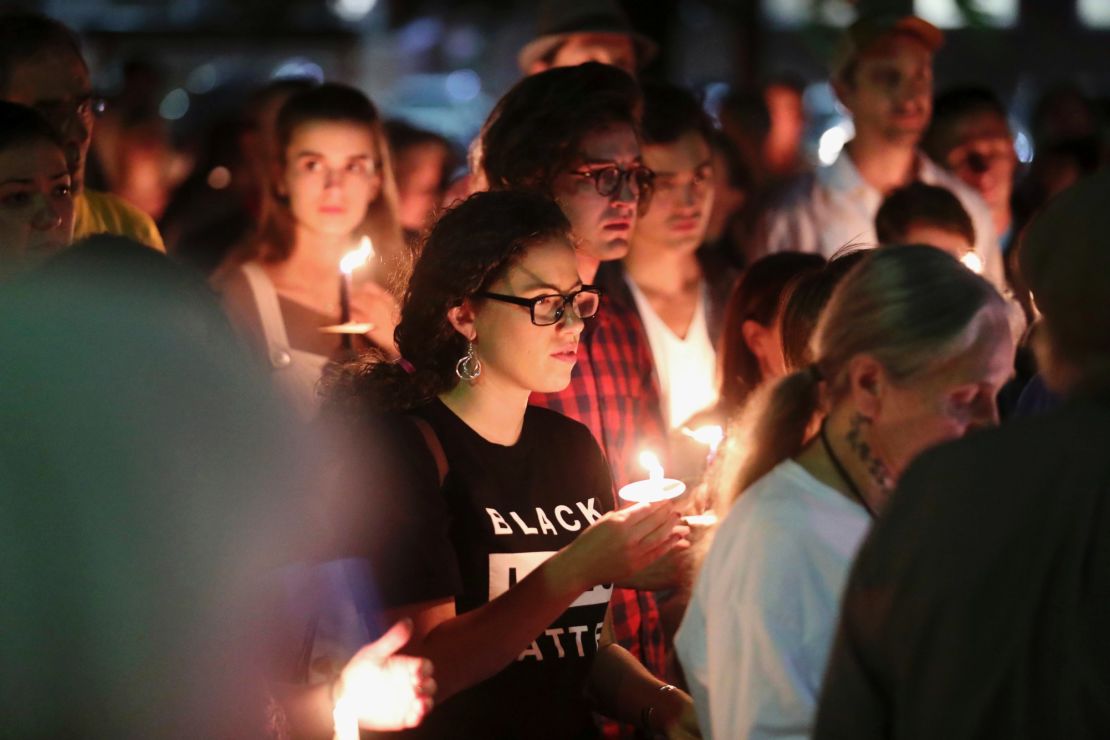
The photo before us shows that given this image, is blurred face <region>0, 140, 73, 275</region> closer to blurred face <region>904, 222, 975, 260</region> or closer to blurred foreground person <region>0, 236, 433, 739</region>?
blurred foreground person <region>0, 236, 433, 739</region>

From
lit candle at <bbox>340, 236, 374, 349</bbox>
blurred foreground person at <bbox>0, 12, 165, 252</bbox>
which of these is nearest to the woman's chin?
lit candle at <bbox>340, 236, 374, 349</bbox>

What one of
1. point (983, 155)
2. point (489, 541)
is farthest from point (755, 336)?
point (983, 155)

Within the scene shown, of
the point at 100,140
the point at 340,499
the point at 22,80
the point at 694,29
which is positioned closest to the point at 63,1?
the point at 694,29

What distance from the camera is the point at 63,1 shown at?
122ft

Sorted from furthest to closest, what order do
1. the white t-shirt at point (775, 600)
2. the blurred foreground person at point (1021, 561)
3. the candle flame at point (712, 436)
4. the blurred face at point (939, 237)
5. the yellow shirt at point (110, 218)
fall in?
1. the blurred face at point (939, 237)
2. the yellow shirt at point (110, 218)
3. the candle flame at point (712, 436)
4. the white t-shirt at point (775, 600)
5. the blurred foreground person at point (1021, 561)

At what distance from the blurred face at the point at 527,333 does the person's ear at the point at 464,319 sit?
0.03 ft

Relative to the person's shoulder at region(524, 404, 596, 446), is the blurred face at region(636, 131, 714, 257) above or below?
above

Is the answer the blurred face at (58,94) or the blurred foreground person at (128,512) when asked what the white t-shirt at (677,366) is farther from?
the blurred foreground person at (128,512)

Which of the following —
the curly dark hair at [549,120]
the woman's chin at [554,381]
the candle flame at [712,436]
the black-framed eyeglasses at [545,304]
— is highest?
the curly dark hair at [549,120]

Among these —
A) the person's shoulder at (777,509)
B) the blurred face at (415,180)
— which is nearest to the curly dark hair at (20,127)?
the person's shoulder at (777,509)

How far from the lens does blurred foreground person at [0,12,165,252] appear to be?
489 cm

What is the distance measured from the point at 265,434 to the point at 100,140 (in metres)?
7.89

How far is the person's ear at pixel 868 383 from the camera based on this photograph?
2561 millimetres

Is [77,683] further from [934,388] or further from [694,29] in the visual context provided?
[694,29]
